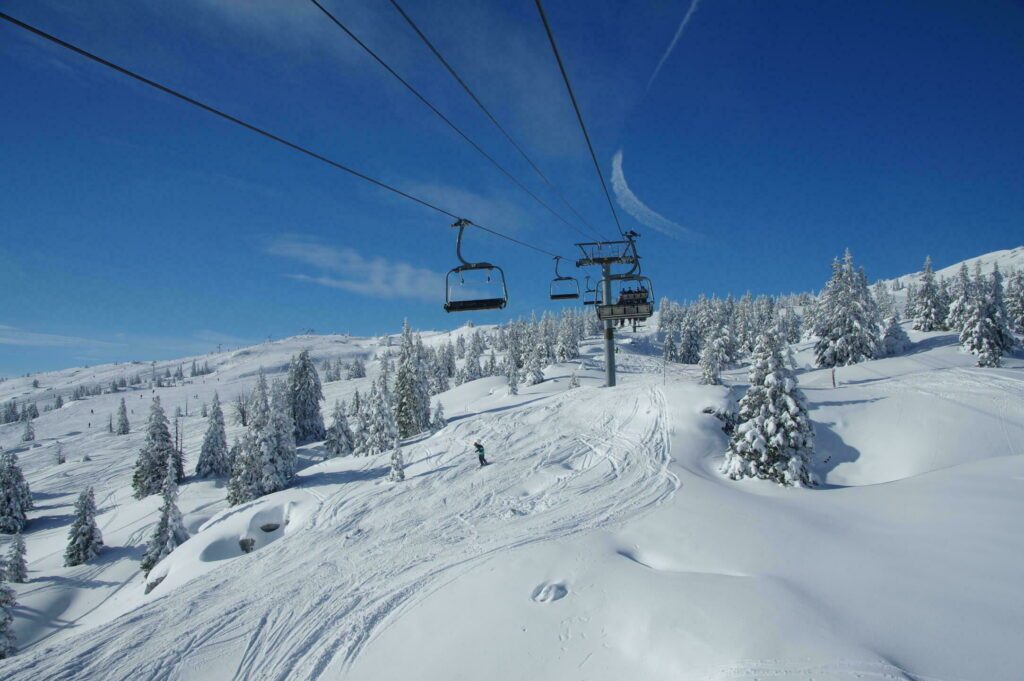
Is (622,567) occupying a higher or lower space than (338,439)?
higher

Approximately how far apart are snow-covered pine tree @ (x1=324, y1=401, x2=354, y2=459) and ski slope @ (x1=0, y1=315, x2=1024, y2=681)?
28419mm

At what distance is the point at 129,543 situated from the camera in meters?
40.1

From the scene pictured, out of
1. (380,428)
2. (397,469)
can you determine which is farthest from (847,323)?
(397,469)

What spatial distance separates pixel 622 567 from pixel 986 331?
5155cm

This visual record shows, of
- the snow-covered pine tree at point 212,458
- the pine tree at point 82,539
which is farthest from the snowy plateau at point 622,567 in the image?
the snow-covered pine tree at point 212,458

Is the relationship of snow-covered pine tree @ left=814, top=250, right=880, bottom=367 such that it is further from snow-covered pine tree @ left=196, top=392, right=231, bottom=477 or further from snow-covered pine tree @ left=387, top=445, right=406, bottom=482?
snow-covered pine tree @ left=196, top=392, right=231, bottom=477

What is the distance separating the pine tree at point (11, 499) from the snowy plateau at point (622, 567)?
30.7 metres

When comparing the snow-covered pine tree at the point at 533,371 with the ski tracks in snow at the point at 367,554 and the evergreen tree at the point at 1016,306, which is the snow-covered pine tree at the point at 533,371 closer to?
the ski tracks in snow at the point at 367,554

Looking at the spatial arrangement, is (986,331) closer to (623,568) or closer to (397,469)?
(623,568)

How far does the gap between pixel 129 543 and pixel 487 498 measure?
1627 inches

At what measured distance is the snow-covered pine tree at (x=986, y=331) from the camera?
132 feet

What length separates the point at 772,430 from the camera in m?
19.7

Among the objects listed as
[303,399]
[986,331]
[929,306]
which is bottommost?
[303,399]

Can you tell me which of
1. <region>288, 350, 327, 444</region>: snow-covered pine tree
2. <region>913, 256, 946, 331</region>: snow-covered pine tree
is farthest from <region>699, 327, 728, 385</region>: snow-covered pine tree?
<region>288, 350, 327, 444</region>: snow-covered pine tree
